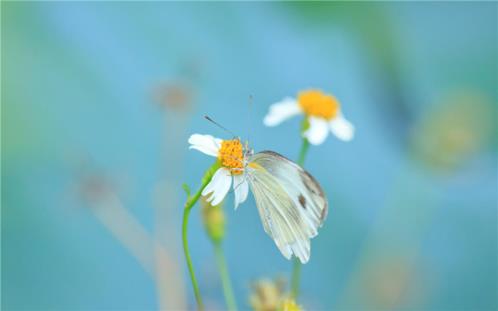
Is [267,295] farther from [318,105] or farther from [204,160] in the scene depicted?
[204,160]

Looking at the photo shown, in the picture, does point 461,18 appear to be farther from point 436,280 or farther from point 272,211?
point 272,211

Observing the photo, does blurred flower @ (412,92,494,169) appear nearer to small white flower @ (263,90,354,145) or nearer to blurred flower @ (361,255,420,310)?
blurred flower @ (361,255,420,310)

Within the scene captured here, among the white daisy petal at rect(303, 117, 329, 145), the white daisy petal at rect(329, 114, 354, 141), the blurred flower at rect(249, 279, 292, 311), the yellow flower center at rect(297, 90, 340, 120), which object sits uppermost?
the yellow flower center at rect(297, 90, 340, 120)

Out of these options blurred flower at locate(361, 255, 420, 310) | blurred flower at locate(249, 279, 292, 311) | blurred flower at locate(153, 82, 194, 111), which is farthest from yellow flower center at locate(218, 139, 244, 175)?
blurred flower at locate(361, 255, 420, 310)

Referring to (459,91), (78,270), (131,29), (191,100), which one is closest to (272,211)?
(191,100)

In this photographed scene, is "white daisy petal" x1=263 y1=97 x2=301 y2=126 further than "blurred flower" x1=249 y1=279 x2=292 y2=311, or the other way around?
"white daisy petal" x1=263 y1=97 x2=301 y2=126

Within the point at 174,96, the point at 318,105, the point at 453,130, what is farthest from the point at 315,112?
the point at 453,130
